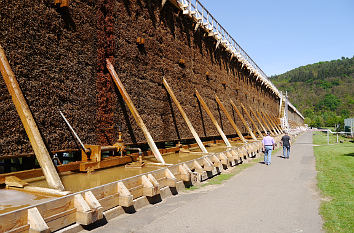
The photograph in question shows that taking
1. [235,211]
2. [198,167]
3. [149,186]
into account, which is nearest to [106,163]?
[149,186]

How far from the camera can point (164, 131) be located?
13031 mm

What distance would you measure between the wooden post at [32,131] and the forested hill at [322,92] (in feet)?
416

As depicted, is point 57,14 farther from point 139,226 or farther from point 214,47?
point 214,47

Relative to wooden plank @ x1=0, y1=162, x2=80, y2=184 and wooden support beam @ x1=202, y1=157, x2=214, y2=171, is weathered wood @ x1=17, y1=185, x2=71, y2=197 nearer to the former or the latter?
wooden plank @ x1=0, y1=162, x2=80, y2=184

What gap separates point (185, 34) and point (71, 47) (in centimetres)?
926

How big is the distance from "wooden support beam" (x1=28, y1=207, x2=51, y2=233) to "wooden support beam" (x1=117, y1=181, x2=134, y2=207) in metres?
1.91

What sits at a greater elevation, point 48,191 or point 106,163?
point 106,163

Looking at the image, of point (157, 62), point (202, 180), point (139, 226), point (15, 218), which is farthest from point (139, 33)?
point (15, 218)

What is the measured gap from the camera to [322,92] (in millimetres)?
168625

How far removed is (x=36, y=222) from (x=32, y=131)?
2.26 meters

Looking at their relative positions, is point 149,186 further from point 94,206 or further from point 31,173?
point 31,173

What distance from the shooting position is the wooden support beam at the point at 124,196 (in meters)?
5.80

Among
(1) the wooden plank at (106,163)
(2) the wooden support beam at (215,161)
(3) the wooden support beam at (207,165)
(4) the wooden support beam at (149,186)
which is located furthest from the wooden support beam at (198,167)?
(4) the wooden support beam at (149,186)

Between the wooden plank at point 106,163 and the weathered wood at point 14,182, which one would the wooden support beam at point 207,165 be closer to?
the wooden plank at point 106,163
